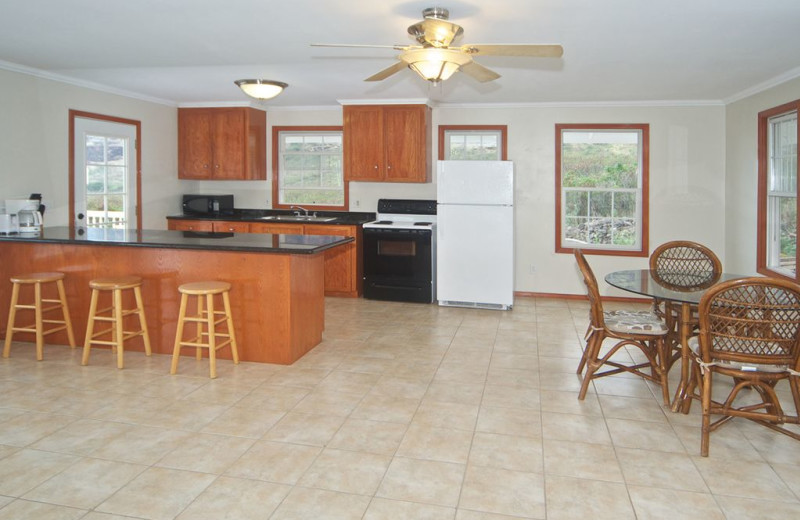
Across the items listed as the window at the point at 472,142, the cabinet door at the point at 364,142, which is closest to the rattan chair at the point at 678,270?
the window at the point at 472,142

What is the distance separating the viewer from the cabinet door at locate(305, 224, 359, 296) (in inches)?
274

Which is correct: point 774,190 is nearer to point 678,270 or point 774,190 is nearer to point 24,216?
point 678,270

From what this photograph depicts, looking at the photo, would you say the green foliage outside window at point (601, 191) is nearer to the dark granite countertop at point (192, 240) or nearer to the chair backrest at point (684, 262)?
the chair backrest at point (684, 262)

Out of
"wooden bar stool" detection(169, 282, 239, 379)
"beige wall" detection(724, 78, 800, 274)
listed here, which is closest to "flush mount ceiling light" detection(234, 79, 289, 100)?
"wooden bar stool" detection(169, 282, 239, 379)

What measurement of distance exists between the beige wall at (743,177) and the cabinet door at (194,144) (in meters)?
5.66

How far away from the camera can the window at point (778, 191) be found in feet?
16.8

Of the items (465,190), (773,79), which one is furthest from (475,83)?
(773,79)

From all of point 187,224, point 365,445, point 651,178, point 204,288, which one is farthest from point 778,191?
point 187,224

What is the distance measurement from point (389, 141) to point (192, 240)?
9.93 ft

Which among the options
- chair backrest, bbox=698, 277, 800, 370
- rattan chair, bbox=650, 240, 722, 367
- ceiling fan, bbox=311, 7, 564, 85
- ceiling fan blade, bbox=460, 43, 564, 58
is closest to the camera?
chair backrest, bbox=698, 277, 800, 370

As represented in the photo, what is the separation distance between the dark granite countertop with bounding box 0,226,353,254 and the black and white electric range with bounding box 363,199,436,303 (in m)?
2.09

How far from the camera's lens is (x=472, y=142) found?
720 cm

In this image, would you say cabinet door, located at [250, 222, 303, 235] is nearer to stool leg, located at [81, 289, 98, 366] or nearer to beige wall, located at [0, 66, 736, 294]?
beige wall, located at [0, 66, 736, 294]

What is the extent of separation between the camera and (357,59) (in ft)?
15.4
